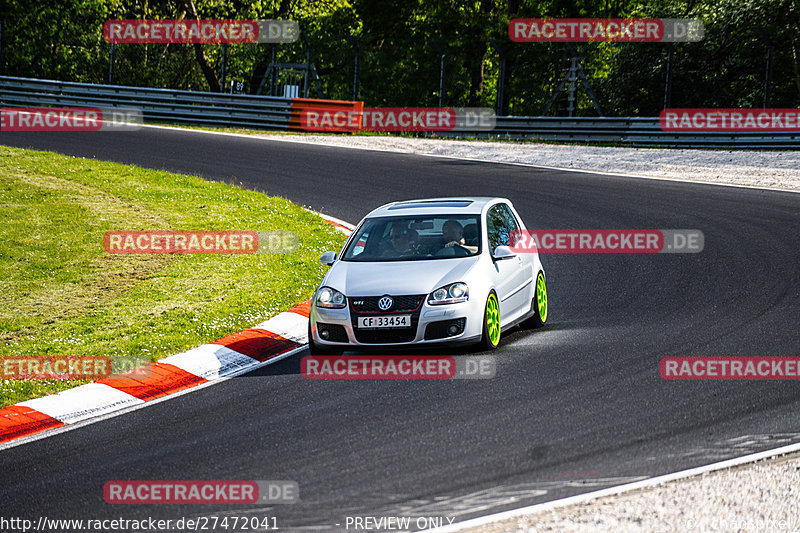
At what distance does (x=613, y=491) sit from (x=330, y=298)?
4.16 meters

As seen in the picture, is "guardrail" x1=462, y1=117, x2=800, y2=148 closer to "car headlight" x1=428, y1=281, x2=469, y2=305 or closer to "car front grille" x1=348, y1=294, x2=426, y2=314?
"car headlight" x1=428, y1=281, x2=469, y2=305

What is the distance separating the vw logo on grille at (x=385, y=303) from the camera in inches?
350

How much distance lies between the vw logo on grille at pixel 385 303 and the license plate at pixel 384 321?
3.3 inches

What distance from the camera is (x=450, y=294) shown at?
8.99m

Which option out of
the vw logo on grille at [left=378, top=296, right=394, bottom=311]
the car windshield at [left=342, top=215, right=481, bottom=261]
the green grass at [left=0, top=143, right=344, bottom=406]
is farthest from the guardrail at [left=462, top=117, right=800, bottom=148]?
the vw logo on grille at [left=378, top=296, right=394, bottom=311]

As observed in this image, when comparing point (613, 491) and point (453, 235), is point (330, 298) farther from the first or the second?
point (613, 491)

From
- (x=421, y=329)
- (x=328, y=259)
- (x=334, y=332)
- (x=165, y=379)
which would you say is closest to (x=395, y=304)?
(x=421, y=329)

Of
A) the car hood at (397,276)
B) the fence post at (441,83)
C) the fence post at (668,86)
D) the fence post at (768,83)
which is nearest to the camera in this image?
the car hood at (397,276)

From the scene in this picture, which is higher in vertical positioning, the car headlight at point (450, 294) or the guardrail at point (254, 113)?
the guardrail at point (254, 113)

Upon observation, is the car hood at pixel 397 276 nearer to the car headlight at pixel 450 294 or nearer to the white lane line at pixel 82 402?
the car headlight at pixel 450 294

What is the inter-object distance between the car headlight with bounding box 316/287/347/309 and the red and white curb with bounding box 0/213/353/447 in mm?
776

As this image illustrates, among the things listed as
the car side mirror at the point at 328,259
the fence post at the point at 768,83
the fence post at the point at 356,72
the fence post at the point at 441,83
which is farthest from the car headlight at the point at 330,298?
the fence post at the point at 356,72

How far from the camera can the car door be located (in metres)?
9.67

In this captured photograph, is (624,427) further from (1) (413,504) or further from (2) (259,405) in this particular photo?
(2) (259,405)
